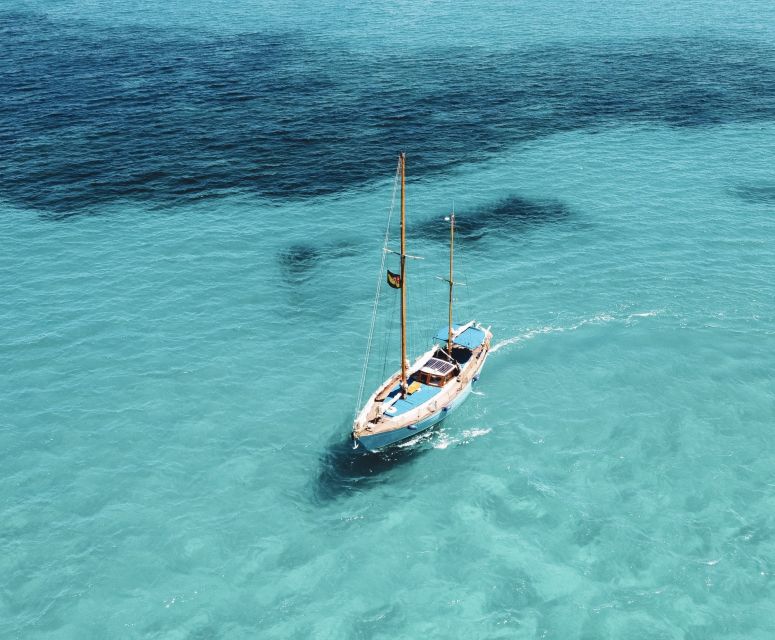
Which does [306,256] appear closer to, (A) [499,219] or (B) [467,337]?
(A) [499,219]

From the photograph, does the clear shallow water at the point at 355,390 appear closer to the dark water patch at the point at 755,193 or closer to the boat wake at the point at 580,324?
the boat wake at the point at 580,324

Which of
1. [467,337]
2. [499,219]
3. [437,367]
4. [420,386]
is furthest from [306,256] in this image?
[420,386]

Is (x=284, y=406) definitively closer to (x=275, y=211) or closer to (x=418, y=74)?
(x=275, y=211)

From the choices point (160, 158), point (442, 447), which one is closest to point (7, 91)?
point (160, 158)

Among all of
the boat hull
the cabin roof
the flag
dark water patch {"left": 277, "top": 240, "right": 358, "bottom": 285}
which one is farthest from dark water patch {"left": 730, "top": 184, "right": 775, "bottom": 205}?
the flag

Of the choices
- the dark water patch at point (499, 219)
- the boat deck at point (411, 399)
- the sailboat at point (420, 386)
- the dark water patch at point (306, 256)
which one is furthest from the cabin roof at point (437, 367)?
the dark water patch at point (499, 219)
